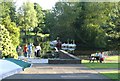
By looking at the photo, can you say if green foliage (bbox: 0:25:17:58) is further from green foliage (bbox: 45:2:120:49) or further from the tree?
the tree

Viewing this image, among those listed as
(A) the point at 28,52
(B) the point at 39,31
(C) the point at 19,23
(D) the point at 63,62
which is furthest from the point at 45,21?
(D) the point at 63,62

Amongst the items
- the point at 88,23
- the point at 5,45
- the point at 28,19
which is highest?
the point at 28,19

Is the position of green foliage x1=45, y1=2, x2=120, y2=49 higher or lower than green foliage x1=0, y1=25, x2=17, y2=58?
higher

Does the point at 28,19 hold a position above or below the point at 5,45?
above

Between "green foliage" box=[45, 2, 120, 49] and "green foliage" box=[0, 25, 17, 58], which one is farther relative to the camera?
"green foliage" box=[45, 2, 120, 49]

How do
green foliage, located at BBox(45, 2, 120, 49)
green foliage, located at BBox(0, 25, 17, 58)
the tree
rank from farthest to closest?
the tree
green foliage, located at BBox(45, 2, 120, 49)
green foliage, located at BBox(0, 25, 17, 58)

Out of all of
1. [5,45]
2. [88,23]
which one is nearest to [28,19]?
[88,23]

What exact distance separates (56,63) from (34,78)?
17.7 ft

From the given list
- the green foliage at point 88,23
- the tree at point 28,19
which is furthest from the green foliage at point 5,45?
the tree at point 28,19

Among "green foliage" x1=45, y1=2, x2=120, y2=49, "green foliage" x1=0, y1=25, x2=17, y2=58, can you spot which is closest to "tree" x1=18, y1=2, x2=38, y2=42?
"green foliage" x1=45, y1=2, x2=120, y2=49

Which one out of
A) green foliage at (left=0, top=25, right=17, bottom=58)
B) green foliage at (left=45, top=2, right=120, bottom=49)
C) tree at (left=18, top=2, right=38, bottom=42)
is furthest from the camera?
tree at (left=18, top=2, right=38, bottom=42)

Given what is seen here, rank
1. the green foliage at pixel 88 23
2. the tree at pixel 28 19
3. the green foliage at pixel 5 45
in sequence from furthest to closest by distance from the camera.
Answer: the tree at pixel 28 19, the green foliage at pixel 88 23, the green foliage at pixel 5 45

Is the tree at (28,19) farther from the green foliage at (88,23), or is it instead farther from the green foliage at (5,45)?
the green foliage at (5,45)

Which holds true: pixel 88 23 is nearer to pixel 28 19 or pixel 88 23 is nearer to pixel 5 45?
pixel 28 19
